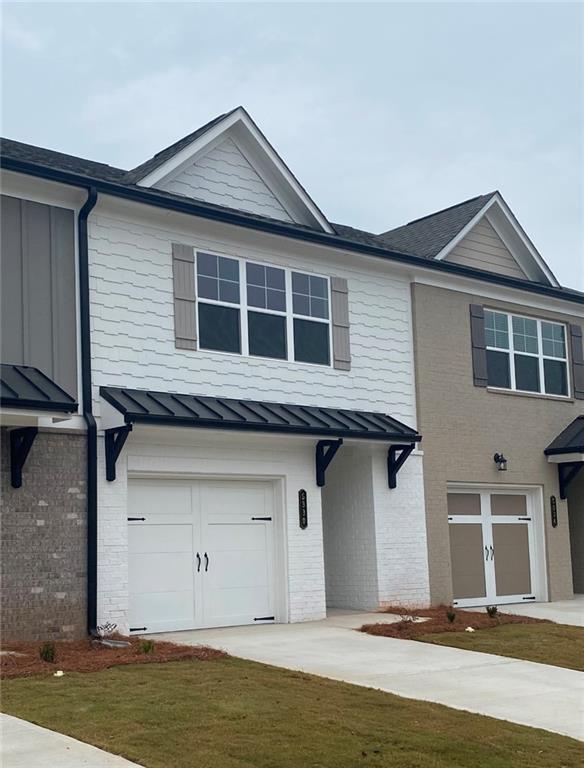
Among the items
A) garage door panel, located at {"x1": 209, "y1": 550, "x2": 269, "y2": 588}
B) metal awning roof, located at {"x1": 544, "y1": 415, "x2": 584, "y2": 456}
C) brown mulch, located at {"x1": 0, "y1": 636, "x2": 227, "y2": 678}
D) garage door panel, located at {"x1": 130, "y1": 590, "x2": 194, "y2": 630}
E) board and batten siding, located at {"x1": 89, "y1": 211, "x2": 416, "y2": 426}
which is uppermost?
board and batten siding, located at {"x1": 89, "y1": 211, "x2": 416, "y2": 426}

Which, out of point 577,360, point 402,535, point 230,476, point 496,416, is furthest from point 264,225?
point 577,360

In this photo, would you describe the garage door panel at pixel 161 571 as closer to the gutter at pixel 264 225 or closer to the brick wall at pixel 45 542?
the brick wall at pixel 45 542

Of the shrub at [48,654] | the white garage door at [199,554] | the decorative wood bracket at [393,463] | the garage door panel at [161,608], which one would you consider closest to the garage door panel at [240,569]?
the white garage door at [199,554]

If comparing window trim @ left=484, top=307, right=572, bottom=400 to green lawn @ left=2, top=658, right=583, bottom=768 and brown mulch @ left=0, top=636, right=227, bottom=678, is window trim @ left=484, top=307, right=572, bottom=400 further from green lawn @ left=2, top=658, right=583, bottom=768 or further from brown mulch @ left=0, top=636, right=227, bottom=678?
green lawn @ left=2, top=658, right=583, bottom=768

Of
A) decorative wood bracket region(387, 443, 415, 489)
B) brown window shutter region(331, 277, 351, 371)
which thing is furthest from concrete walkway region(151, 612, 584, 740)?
brown window shutter region(331, 277, 351, 371)

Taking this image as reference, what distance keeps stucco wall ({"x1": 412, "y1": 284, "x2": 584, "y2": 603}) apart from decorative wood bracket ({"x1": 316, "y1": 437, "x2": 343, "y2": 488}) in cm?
253

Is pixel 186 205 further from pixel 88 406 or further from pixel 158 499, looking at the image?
pixel 158 499

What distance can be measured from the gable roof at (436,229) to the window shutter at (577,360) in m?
3.24

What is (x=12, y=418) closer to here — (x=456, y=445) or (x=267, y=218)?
(x=267, y=218)

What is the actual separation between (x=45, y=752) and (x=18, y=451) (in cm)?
572

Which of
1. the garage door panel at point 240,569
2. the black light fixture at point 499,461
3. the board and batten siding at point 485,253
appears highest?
the board and batten siding at point 485,253

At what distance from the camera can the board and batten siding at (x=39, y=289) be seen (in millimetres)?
12641

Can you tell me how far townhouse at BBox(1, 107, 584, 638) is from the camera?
12.9 meters

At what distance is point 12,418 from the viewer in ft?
38.7
